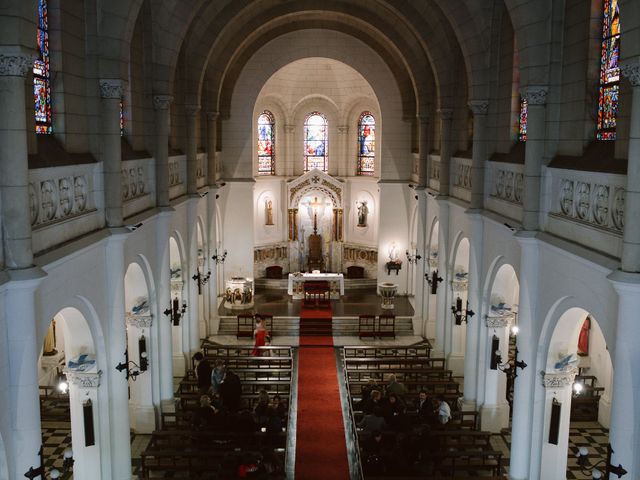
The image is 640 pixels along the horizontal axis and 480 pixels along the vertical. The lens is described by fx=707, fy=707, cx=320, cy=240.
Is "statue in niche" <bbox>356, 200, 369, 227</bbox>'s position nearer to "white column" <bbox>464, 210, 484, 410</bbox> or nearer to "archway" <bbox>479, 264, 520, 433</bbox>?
"white column" <bbox>464, 210, 484, 410</bbox>

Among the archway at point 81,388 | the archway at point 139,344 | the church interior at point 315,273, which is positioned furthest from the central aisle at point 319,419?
the archway at point 81,388

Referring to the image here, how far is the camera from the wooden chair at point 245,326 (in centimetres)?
3031

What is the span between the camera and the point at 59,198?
13.2 m

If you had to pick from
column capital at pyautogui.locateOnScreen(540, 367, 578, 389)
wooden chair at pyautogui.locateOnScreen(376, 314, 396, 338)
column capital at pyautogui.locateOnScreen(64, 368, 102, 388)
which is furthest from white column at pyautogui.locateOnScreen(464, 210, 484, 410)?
column capital at pyautogui.locateOnScreen(64, 368, 102, 388)

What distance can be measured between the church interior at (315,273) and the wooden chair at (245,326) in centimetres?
15

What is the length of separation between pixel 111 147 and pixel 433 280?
15.2 metres

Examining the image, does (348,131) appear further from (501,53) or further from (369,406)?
(369,406)

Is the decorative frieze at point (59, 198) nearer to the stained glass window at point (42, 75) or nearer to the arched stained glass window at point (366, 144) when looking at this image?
the stained glass window at point (42, 75)

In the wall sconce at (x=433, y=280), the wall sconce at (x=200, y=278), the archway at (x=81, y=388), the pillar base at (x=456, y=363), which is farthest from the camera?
the wall sconce at (x=433, y=280)

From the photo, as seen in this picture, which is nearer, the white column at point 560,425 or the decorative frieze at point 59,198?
the decorative frieze at point 59,198

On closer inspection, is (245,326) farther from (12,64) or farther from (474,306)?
(12,64)

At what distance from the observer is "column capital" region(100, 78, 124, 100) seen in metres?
15.3

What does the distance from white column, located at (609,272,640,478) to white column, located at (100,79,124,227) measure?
1032cm

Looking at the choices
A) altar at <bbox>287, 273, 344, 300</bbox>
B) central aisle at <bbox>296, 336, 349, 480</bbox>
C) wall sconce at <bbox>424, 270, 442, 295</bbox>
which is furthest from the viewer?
altar at <bbox>287, 273, 344, 300</bbox>
